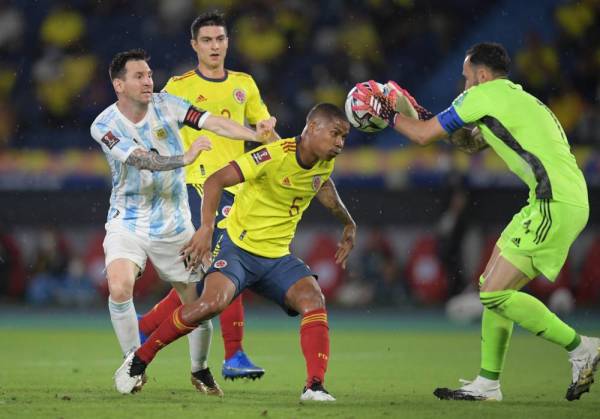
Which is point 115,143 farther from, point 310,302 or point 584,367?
point 584,367

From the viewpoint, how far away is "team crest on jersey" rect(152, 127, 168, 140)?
8.21 m

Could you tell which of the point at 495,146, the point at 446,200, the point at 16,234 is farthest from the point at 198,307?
the point at 16,234

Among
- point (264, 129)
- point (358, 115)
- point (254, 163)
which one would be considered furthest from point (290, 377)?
point (358, 115)

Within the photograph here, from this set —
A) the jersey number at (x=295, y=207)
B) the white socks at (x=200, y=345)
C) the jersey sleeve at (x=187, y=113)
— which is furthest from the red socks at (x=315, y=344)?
the jersey sleeve at (x=187, y=113)

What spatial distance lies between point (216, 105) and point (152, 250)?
5.17 ft

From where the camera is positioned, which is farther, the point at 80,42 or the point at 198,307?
the point at 80,42

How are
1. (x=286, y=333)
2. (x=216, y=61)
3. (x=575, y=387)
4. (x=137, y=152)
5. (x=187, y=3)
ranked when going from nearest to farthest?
(x=575, y=387) → (x=137, y=152) → (x=216, y=61) → (x=286, y=333) → (x=187, y=3)

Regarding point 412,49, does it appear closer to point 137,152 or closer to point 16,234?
point 16,234

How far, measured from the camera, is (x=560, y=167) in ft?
24.3

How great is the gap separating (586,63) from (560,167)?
38.8 feet

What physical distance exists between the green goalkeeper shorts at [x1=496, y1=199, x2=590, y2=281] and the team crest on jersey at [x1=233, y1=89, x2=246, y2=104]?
2.79 metres

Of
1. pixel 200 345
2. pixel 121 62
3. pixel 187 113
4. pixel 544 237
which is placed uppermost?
pixel 121 62

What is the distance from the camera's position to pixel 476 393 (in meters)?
7.63

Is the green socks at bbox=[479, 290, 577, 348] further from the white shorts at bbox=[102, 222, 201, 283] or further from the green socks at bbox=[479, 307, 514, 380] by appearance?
the white shorts at bbox=[102, 222, 201, 283]
